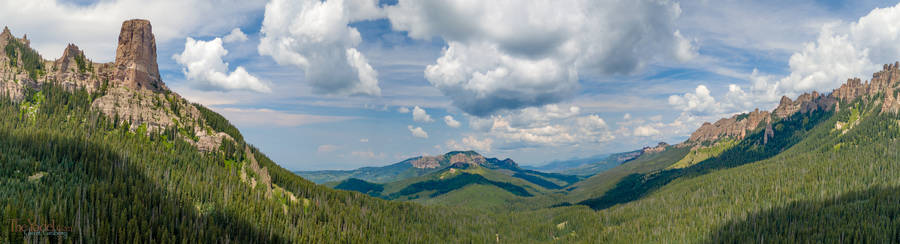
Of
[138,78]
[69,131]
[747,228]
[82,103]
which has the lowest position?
[747,228]

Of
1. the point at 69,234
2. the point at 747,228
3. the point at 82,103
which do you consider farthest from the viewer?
the point at 747,228

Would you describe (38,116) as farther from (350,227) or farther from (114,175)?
(350,227)

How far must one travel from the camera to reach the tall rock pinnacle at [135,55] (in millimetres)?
160250

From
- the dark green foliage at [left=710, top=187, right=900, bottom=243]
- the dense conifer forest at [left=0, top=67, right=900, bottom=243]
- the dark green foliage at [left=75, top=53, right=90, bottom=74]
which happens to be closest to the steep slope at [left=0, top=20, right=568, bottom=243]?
the dark green foliage at [left=75, top=53, right=90, bottom=74]

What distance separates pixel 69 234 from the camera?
252ft


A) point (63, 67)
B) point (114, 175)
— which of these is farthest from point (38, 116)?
point (114, 175)

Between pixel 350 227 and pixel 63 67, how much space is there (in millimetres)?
158977

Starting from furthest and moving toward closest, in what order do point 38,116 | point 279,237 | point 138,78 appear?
point 138,78
point 38,116
point 279,237

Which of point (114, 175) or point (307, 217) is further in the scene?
point (307, 217)

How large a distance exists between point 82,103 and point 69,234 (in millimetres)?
116261

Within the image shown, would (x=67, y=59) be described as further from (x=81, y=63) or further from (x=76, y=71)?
(x=76, y=71)

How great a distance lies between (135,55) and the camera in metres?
165

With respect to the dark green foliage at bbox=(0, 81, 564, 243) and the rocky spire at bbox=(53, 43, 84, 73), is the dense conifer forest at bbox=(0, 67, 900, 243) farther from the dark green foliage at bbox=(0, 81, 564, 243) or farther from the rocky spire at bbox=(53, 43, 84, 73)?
the rocky spire at bbox=(53, 43, 84, 73)

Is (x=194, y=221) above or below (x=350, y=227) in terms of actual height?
above
